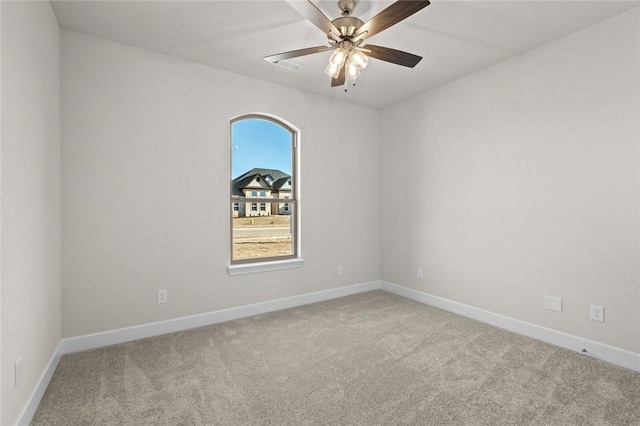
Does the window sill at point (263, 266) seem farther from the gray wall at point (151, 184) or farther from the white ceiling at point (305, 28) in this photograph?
the white ceiling at point (305, 28)

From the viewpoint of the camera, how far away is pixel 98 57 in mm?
2715

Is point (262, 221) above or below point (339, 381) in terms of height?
above

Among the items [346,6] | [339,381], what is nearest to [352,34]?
[346,6]

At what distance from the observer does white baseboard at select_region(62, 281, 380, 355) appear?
2650 mm

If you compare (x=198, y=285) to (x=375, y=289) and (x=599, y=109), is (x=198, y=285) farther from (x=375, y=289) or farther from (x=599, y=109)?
(x=599, y=109)

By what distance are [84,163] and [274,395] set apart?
2468 millimetres

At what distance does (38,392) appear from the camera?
1.92 meters

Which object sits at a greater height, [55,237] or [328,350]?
[55,237]

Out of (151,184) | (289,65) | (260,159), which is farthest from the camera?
(260,159)

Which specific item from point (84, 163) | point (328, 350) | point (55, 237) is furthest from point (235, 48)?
point (328, 350)

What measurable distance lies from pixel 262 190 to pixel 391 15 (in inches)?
96.1

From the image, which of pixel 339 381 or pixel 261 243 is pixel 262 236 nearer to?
pixel 261 243

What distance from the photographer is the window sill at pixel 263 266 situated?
3.42 meters

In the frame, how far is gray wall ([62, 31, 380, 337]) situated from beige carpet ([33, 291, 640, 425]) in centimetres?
47
